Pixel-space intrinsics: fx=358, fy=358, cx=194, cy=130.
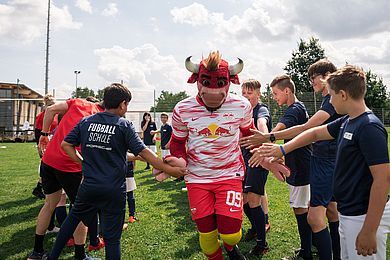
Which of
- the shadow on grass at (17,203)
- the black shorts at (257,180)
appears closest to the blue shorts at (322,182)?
the black shorts at (257,180)

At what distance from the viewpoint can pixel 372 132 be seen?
2660mm

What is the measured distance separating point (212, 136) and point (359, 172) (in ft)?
5.01

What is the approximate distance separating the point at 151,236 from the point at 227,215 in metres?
2.49

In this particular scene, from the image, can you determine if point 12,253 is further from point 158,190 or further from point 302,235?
point 158,190

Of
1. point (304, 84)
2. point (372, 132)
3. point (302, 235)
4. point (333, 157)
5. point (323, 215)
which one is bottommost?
point (302, 235)

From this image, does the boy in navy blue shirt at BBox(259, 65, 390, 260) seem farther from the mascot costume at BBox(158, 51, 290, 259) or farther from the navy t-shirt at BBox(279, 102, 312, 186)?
the navy t-shirt at BBox(279, 102, 312, 186)

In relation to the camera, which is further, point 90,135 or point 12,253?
point 12,253

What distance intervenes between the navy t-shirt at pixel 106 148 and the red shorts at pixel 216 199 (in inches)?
30.4

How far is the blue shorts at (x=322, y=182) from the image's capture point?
4055mm

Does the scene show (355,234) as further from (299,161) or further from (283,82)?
(283,82)

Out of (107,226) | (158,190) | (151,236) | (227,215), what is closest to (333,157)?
(227,215)

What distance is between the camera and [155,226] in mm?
6379

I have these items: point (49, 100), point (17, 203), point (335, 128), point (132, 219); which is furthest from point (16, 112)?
point (335, 128)

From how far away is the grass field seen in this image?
5.09 m
